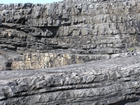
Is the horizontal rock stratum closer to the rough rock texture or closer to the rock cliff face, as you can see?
the rock cliff face

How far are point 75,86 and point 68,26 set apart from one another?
8.25 m

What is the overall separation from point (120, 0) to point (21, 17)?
164 inches

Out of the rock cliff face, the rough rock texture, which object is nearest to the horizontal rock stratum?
the rock cliff face

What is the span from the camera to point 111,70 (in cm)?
421

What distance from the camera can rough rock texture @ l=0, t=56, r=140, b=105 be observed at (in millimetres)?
3428

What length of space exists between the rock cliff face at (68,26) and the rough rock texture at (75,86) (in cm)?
682

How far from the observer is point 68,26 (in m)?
11.9

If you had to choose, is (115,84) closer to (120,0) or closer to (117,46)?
(117,46)

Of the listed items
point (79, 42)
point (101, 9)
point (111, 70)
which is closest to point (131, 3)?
point (101, 9)

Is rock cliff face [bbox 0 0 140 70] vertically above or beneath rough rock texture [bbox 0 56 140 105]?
above

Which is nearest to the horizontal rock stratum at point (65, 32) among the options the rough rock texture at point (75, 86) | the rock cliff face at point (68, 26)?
the rock cliff face at point (68, 26)

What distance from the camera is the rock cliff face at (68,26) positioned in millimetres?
11430

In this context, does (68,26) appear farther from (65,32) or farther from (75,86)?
(75,86)

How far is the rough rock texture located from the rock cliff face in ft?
22.4
